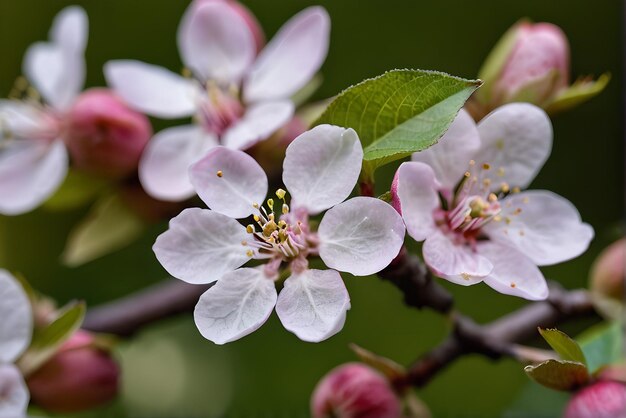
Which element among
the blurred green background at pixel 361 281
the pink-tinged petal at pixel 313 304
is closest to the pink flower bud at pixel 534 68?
the pink-tinged petal at pixel 313 304

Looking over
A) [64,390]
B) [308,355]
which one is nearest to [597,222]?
[308,355]

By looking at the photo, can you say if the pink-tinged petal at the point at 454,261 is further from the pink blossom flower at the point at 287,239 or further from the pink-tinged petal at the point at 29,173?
the pink-tinged petal at the point at 29,173

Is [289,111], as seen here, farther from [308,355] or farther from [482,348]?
[308,355]

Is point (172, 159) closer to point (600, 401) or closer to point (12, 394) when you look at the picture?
point (12, 394)

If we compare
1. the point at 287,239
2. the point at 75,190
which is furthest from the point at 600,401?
the point at 75,190

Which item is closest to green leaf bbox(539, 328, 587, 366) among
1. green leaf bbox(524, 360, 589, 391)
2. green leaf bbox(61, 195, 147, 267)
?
green leaf bbox(524, 360, 589, 391)
